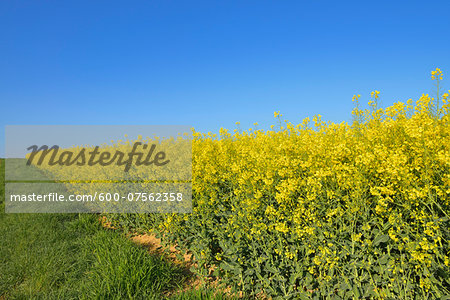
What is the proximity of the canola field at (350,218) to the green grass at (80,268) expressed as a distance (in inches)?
25.3

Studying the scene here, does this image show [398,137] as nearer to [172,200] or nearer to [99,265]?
[172,200]

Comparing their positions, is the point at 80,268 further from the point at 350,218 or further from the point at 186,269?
the point at 350,218

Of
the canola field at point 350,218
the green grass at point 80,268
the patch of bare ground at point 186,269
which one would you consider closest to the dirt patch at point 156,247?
the patch of bare ground at point 186,269

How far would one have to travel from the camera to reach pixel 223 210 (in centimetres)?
398

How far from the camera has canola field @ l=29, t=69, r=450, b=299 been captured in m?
2.46

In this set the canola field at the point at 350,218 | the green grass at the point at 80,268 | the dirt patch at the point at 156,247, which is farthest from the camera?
the dirt patch at the point at 156,247

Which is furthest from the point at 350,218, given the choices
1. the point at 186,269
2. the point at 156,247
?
the point at 156,247

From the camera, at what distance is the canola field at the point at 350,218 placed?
2.46 metres

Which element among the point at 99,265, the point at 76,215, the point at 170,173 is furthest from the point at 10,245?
the point at 170,173

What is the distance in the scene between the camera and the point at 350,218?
2668 millimetres

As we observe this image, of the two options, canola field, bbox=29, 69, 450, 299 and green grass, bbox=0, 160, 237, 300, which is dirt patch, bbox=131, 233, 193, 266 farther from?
canola field, bbox=29, 69, 450, 299

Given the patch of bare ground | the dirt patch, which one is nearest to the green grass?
the patch of bare ground

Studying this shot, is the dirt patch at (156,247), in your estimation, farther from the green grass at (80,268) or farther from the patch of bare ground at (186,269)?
the green grass at (80,268)

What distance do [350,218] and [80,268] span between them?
4267 mm
